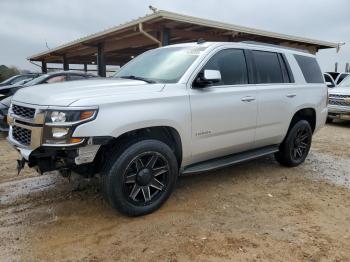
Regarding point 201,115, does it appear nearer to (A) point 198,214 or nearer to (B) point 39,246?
(A) point 198,214

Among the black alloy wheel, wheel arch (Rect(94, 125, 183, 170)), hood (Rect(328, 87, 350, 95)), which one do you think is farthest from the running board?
hood (Rect(328, 87, 350, 95))

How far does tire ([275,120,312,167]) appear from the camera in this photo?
5633mm

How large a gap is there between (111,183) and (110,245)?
1.95 ft

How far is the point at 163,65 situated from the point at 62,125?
1.76 meters

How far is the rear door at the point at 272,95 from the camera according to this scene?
16.2 ft

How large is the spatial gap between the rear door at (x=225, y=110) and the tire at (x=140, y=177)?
0.49 metres

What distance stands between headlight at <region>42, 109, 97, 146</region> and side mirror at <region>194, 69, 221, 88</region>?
142cm

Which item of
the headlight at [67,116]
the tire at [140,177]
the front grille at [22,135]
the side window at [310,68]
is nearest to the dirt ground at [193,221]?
the tire at [140,177]

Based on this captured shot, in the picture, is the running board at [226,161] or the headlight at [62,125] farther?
the running board at [226,161]

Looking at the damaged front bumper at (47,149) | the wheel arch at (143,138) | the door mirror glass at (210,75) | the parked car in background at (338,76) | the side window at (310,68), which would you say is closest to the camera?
the damaged front bumper at (47,149)

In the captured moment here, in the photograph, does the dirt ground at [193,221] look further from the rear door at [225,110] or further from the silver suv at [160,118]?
the rear door at [225,110]

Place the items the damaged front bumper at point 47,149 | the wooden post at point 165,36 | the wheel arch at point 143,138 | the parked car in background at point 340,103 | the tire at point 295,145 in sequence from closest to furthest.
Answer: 1. the damaged front bumper at point 47,149
2. the wheel arch at point 143,138
3. the tire at point 295,145
4. the wooden post at point 165,36
5. the parked car in background at point 340,103

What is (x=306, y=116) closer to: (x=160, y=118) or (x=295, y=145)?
(x=295, y=145)

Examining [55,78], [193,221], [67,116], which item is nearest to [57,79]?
[55,78]
